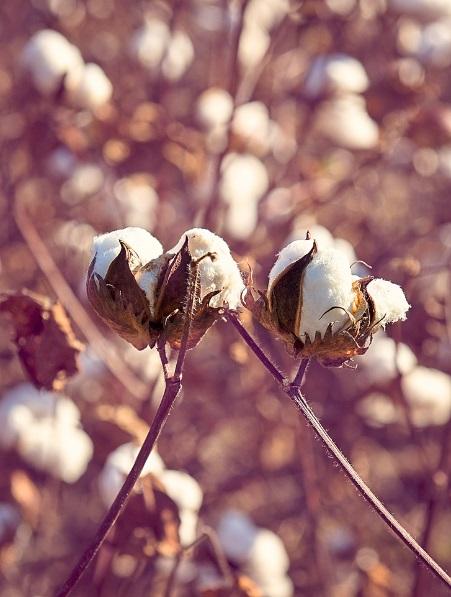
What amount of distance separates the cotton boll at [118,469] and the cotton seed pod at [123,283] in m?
0.59

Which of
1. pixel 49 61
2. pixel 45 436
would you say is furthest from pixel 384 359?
pixel 49 61

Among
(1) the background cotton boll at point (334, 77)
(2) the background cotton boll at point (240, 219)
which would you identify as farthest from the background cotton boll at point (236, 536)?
(1) the background cotton boll at point (334, 77)

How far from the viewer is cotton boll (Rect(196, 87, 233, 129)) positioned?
220 centimetres

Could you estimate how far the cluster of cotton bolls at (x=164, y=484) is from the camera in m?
1.46

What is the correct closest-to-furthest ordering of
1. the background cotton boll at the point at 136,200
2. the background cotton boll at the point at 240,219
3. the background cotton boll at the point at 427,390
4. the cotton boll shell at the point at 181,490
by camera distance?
the cotton boll shell at the point at 181,490 < the background cotton boll at the point at 427,390 < the background cotton boll at the point at 240,219 < the background cotton boll at the point at 136,200

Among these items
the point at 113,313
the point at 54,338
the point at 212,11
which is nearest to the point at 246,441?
the point at 212,11

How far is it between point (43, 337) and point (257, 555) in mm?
675

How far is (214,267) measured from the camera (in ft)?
3.00

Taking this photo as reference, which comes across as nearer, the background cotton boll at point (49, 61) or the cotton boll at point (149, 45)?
the background cotton boll at point (49, 61)

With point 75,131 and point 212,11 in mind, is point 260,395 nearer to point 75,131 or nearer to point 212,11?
point 75,131

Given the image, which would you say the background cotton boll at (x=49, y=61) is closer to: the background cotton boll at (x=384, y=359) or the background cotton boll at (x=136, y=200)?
the background cotton boll at (x=136, y=200)

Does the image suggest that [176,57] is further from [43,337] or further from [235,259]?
[43,337]

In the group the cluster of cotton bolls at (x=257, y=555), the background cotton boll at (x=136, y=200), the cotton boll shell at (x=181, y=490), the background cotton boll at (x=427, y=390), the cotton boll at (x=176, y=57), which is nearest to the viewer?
the cotton boll shell at (x=181, y=490)

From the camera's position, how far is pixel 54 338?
46.9 inches
